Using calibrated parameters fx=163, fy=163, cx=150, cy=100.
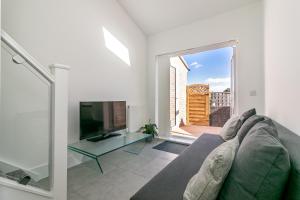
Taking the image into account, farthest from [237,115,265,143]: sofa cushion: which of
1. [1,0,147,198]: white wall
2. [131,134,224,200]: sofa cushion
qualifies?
[1,0,147,198]: white wall

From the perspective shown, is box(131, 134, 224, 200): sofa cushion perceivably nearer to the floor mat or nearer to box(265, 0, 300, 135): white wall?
box(265, 0, 300, 135): white wall

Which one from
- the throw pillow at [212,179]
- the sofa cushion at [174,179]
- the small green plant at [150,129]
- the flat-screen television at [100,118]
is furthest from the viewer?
the small green plant at [150,129]

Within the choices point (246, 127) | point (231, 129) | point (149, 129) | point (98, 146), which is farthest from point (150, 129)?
point (246, 127)

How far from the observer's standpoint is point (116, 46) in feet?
11.2

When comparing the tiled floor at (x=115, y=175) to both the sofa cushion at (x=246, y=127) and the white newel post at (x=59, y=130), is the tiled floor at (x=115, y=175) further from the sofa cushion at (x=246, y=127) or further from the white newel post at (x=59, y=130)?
the sofa cushion at (x=246, y=127)

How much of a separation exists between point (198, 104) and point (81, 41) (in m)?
2.91

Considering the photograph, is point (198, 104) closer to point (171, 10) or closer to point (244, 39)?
point (244, 39)

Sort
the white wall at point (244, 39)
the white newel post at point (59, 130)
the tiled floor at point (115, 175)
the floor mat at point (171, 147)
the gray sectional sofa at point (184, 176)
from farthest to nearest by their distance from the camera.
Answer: the floor mat at point (171, 147), the white wall at point (244, 39), the tiled floor at point (115, 175), the white newel post at point (59, 130), the gray sectional sofa at point (184, 176)

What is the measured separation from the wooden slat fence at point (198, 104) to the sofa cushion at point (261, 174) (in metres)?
3.15

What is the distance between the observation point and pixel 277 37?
187 centimetres

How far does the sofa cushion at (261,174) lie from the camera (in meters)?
0.70

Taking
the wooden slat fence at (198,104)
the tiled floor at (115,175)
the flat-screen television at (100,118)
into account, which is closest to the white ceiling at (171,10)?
the wooden slat fence at (198,104)

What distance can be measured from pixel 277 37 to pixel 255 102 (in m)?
1.41

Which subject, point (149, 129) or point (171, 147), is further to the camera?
point (149, 129)
